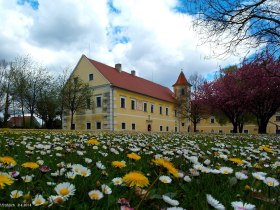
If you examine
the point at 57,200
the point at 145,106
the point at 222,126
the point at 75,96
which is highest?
the point at 75,96

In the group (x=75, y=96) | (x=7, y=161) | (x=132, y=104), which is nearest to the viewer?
(x=7, y=161)

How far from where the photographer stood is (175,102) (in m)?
61.1

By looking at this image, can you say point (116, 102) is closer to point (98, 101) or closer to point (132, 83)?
point (98, 101)

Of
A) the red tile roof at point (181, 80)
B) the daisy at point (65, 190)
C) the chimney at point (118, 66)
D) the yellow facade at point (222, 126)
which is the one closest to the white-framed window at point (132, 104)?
the chimney at point (118, 66)

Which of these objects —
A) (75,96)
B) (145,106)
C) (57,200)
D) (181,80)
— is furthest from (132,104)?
(57,200)

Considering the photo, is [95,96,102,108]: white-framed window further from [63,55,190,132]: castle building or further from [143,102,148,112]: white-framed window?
[143,102,148,112]: white-framed window

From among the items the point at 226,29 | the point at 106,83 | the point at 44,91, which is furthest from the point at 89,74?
the point at 226,29

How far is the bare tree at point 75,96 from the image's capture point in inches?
1719

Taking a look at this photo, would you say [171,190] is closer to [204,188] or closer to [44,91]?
[204,188]

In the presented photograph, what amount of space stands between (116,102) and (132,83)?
8.53m

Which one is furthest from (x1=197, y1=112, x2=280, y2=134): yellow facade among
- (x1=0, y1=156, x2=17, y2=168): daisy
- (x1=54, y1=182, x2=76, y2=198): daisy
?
(x1=54, y1=182, x2=76, y2=198): daisy

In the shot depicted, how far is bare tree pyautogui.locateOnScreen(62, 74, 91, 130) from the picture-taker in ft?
143

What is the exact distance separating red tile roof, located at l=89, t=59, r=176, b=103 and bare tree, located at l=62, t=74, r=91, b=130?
4110mm

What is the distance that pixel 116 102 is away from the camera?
144ft
